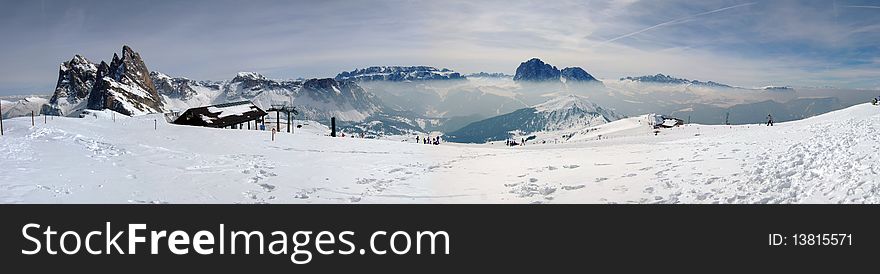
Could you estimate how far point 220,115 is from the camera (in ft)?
204

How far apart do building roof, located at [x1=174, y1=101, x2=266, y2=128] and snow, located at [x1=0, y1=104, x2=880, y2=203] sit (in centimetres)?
2812

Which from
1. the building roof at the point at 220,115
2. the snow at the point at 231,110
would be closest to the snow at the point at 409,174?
the building roof at the point at 220,115

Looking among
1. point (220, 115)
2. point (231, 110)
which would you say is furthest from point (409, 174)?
point (231, 110)

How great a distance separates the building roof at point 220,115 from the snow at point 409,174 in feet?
92.3

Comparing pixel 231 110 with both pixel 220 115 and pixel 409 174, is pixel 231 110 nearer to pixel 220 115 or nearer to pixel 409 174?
pixel 220 115

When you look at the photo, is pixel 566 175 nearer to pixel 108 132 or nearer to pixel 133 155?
pixel 133 155

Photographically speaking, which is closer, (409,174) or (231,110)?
(409,174)

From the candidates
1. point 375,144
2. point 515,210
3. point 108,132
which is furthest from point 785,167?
point 108,132

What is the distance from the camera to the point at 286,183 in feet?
68.1

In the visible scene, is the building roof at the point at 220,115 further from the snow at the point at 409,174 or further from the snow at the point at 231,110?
the snow at the point at 409,174

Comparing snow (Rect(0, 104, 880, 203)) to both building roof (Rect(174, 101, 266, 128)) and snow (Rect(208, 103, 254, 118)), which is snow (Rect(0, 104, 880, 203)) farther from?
snow (Rect(208, 103, 254, 118))

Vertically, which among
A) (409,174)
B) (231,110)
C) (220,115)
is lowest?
(409,174)

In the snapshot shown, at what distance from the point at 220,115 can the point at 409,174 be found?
4707 cm

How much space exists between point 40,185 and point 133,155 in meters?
9.01
